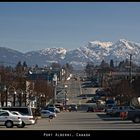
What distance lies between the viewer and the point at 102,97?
8594 centimetres

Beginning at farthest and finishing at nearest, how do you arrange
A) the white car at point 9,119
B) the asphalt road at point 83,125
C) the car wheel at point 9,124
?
the white car at point 9,119 → the car wheel at point 9,124 → the asphalt road at point 83,125

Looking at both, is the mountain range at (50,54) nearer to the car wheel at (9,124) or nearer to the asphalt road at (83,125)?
the asphalt road at (83,125)

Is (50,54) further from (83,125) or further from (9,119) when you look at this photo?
(9,119)

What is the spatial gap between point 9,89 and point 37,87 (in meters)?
14.2

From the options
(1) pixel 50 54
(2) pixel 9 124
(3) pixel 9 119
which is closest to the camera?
(1) pixel 50 54

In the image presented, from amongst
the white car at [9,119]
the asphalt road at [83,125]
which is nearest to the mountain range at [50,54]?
the asphalt road at [83,125]

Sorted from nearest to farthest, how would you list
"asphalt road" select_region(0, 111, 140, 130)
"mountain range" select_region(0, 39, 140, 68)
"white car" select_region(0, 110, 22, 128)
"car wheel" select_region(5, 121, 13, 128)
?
"mountain range" select_region(0, 39, 140, 68), "asphalt road" select_region(0, 111, 140, 130), "car wheel" select_region(5, 121, 13, 128), "white car" select_region(0, 110, 22, 128)

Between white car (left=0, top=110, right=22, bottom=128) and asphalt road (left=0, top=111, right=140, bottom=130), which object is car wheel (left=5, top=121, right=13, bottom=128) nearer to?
white car (left=0, top=110, right=22, bottom=128)

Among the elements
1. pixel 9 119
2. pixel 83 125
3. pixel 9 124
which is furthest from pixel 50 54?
pixel 9 119

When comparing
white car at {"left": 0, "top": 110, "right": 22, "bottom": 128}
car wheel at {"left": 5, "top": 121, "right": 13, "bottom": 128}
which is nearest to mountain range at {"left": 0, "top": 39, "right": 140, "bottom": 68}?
car wheel at {"left": 5, "top": 121, "right": 13, "bottom": 128}
